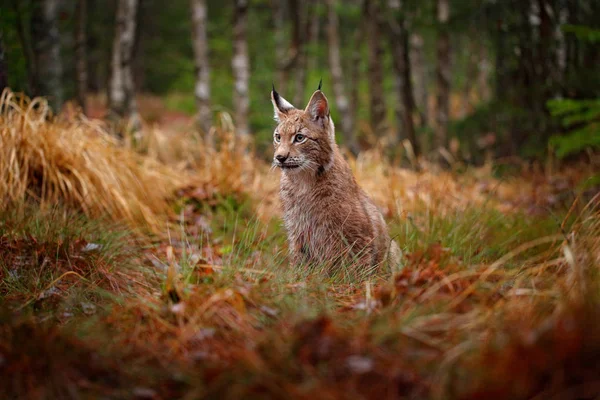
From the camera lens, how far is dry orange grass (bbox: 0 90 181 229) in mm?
6117

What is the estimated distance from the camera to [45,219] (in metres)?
5.40

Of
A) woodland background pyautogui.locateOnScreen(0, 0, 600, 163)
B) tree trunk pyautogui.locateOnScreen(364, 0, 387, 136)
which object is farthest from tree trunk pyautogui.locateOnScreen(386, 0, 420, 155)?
tree trunk pyautogui.locateOnScreen(364, 0, 387, 136)

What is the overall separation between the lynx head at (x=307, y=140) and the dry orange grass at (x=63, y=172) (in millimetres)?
2083

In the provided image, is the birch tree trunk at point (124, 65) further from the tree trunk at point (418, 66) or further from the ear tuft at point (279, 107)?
the tree trunk at point (418, 66)

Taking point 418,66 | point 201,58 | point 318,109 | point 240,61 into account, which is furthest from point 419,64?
point 318,109

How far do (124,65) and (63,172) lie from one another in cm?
563

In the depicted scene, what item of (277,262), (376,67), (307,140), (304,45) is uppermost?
(304,45)

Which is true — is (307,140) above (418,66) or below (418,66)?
below

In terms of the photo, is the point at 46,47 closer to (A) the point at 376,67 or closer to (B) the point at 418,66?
(A) the point at 376,67

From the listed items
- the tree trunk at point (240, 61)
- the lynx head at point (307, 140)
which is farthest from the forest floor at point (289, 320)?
the tree trunk at point (240, 61)

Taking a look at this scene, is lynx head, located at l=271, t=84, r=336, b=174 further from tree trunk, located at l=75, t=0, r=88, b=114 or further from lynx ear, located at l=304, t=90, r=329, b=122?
tree trunk, located at l=75, t=0, r=88, b=114

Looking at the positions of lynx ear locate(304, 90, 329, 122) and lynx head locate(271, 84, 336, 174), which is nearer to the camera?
lynx head locate(271, 84, 336, 174)

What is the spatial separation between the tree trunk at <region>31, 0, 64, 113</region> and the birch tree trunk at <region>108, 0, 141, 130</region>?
1745 millimetres

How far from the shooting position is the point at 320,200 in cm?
521
